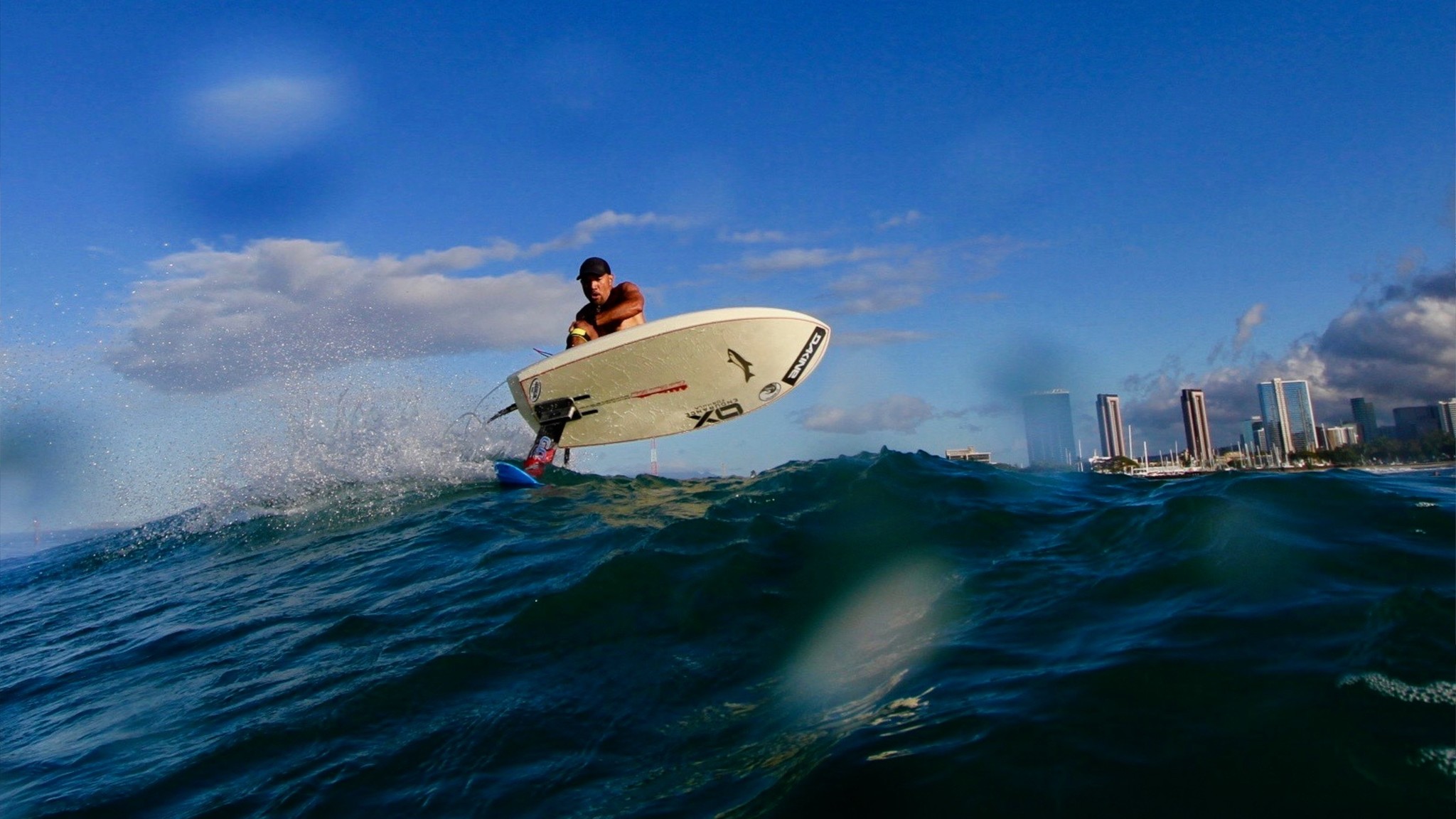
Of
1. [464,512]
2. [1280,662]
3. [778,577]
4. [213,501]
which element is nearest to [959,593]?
[778,577]

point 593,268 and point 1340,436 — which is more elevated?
point 593,268

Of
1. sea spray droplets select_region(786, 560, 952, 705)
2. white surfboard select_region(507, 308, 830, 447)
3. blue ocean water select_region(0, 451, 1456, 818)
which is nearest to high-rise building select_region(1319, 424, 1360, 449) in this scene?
blue ocean water select_region(0, 451, 1456, 818)

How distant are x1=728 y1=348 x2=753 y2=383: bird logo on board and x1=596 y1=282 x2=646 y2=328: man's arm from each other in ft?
4.73

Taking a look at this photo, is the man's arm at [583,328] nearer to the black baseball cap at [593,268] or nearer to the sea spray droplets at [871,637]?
the black baseball cap at [593,268]

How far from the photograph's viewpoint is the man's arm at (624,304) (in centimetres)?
1066

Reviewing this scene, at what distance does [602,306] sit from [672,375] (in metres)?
1.40

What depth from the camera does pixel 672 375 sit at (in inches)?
419

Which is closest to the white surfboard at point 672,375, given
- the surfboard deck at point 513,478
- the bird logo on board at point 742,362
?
the bird logo on board at point 742,362

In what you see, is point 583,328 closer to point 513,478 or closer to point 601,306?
point 601,306

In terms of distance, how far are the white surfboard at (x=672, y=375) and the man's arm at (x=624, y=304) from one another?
0.39 m

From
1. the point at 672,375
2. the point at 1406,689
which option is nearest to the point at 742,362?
the point at 672,375

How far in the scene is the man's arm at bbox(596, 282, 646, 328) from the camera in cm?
1066

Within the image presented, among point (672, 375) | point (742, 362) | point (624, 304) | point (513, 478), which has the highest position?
point (624, 304)

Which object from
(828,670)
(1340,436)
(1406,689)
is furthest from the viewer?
(1340,436)
